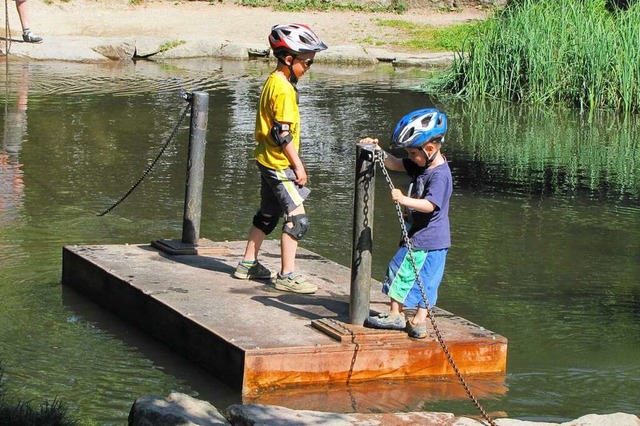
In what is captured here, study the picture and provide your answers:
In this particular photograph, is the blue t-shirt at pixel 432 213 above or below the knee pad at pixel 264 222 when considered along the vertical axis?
above

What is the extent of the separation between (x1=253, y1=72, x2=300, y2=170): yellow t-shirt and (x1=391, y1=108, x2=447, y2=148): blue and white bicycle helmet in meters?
0.87

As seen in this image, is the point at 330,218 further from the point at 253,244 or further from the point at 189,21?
the point at 189,21

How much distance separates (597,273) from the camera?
9117 mm

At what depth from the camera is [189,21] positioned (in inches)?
993

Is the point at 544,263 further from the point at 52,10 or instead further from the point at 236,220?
the point at 52,10

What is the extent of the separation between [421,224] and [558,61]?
466 inches

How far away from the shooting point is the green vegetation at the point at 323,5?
26.9 meters

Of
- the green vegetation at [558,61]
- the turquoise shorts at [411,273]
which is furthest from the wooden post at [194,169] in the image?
the green vegetation at [558,61]

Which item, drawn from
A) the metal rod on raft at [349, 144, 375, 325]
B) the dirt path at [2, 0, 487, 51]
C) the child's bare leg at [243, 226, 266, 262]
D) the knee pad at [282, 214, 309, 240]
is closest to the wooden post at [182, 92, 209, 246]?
the child's bare leg at [243, 226, 266, 262]

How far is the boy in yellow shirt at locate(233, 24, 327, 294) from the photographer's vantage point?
717cm

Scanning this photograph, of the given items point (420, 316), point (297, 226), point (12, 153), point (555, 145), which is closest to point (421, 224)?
point (420, 316)

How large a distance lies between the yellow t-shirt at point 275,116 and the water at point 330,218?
1.27 metres

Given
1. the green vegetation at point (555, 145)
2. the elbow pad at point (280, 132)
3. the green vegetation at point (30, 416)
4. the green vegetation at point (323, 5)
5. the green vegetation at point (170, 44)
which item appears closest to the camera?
the green vegetation at point (30, 416)

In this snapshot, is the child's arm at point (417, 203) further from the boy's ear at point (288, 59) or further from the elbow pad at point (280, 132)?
the boy's ear at point (288, 59)
